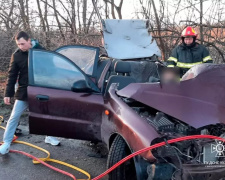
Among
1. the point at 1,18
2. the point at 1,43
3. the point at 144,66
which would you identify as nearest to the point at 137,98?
the point at 144,66

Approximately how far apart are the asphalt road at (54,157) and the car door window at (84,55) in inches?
48.0

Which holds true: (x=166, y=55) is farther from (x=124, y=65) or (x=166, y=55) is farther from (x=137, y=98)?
(x=137, y=98)

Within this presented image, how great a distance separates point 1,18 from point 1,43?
4.61 feet

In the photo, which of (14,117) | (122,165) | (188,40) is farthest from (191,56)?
(14,117)

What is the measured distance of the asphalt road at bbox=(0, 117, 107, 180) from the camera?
12.0ft

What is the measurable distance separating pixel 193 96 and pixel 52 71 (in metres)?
1.84

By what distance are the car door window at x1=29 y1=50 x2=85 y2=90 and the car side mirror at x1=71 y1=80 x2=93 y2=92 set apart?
224 millimetres

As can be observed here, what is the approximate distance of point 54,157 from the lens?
165 inches

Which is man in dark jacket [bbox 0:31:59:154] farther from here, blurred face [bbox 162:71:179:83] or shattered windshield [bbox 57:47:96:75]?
blurred face [bbox 162:71:179:83]

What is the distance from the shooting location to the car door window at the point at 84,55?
4.04m

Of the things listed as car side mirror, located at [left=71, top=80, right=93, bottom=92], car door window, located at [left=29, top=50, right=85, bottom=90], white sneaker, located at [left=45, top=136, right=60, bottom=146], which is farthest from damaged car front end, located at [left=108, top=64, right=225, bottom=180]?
white sneaker, located at [left=45, top=136, right=60, bottom=146]

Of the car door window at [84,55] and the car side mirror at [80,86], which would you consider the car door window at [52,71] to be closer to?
the car side mirror at [80,86]

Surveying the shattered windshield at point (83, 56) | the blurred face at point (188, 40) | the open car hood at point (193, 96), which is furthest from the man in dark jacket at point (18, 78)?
the blurred face at point (188, 40)

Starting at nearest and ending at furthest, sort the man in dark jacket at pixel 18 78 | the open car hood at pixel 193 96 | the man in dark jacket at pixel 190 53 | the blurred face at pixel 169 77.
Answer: the open car hood at pixel 193 96 → the blurred face at pixel 169 77 → the man in dark jacket at pixel 18 78 → the man in dark jacket at pixel 190 53
